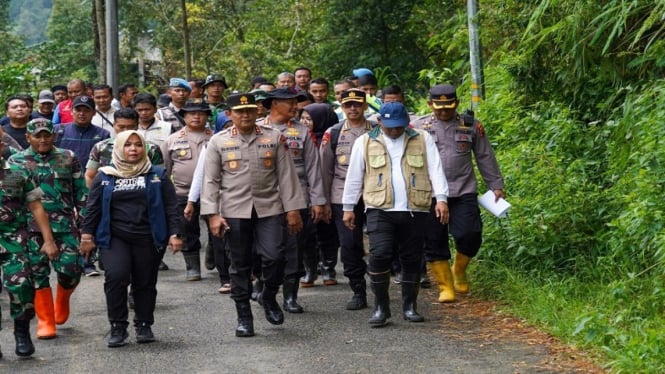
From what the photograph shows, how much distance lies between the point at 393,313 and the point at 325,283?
6.78 ft

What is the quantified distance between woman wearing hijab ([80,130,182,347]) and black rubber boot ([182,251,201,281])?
372 cm

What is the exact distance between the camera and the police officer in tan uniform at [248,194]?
32.4ft

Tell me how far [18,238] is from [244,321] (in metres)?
1.92

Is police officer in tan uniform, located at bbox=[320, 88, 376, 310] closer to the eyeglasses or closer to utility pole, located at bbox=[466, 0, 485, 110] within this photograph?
the eyeglasses

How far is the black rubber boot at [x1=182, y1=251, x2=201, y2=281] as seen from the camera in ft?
43.5

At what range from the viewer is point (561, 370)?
26.8 feet

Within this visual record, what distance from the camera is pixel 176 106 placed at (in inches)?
580

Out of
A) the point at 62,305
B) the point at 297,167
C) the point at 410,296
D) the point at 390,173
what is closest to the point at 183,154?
the point at 297,167

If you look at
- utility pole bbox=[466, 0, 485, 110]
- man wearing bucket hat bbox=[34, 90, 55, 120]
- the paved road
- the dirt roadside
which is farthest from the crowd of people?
man wearing bucket hat bbox=[34, 90, 55, 120]

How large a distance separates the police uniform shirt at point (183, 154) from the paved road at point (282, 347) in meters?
2.08

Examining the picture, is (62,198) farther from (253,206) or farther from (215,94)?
(215,94)

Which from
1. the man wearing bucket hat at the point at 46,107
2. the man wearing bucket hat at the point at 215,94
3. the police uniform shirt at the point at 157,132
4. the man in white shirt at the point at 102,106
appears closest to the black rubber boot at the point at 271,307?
the police uniform shirt at the point at 157,132

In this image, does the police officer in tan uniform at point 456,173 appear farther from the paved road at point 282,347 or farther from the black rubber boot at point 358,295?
the black rubber boot at point 358,295

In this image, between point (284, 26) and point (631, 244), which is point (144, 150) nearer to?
point (631, 244)
